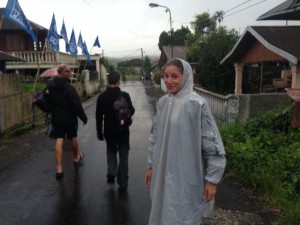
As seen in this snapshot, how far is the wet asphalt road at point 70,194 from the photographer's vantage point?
4.28 metres

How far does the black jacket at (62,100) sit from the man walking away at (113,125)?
80 centimetres

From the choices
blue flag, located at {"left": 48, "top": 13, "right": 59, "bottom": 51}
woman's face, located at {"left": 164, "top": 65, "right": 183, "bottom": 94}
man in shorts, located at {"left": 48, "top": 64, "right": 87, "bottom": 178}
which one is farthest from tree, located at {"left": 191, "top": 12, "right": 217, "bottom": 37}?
woman's face, located at {"left": 164, "top": 65, "right": 183, "bottom": 94}

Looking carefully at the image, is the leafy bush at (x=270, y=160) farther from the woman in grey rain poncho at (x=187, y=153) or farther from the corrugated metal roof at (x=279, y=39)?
the corrugated metal roof at (x=279, y=39)

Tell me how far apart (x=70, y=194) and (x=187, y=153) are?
9.50 feet

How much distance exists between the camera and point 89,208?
15.0 feet

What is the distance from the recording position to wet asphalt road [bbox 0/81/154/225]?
14.0 ft

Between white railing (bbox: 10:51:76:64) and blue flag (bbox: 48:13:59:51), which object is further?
white railing (bbox: 10:51:76:64)

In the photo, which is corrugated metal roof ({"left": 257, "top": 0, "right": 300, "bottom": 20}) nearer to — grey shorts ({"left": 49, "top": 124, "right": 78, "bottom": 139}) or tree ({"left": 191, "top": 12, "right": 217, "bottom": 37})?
grey shorts ({"left": 49, "top": 124, "right": 78, "bottom": 139})

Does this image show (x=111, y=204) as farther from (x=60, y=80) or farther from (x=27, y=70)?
(x=27, y=70)

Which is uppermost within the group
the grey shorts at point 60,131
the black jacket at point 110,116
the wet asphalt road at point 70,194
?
the black jacket at point 110,116

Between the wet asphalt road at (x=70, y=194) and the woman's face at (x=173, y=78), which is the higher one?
the woman's face at (x=173, y=78)

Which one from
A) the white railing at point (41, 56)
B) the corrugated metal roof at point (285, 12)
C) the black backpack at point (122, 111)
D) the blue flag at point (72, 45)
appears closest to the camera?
the black backpack at point (122, 111)

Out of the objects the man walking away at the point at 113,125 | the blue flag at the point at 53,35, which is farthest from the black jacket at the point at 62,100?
the blue flag at the point at 53,35

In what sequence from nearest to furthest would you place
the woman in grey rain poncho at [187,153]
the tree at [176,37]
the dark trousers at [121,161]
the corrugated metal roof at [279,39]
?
1. the woman in grey rain poncho at [187,153]
2. the dark trousers at [121,161]
3. the corrugated metal roof at [279,39]
4. the tree at [176,37]
